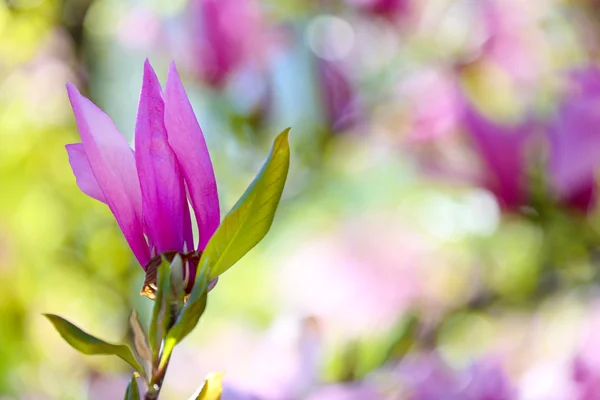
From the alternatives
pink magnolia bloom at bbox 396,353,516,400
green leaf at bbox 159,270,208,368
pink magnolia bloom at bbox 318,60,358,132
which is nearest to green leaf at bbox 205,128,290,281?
green leaf at bbox 159,270,208,368

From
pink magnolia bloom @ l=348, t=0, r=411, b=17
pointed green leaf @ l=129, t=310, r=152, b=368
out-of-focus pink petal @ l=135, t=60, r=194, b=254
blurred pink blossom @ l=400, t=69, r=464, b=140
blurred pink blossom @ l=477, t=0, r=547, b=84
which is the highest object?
pink magnolia bloom @ l=348, t=0, r=411, b=17

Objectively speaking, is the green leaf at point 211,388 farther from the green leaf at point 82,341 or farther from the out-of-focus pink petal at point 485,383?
the out-of-focus pink petal at point 485,383

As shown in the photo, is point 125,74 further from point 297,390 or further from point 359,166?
point 297,390

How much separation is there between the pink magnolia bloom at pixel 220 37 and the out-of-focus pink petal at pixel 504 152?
0.46 meters

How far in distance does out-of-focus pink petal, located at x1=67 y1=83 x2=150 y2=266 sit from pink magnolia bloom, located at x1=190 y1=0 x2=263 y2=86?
96 centimetres

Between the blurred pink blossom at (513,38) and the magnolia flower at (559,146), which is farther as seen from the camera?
the blurred pink blossom at (513,38)

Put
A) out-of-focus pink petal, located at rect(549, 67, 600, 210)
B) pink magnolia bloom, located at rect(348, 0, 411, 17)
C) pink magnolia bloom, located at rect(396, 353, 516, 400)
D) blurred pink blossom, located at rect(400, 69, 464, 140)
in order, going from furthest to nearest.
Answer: pink magnolia bloom, located at rect(348, 0, 411, 17)
blurred pink blossom, located at rect(400, 69, 464, 140)
out-of-focus pink petal, located at rect(549, 67, 600, 210)
pink magnolia bloom, located at rect(396, 353, 516, 400)

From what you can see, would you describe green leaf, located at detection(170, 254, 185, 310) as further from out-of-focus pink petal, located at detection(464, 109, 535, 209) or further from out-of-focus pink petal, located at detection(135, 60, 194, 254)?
out-of-focus pink petal, located at detection(464, 109, 535, 209)

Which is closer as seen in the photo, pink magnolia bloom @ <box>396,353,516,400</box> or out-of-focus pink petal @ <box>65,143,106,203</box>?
out-of-focus pink petal @ <box>65,143,106,203</box>

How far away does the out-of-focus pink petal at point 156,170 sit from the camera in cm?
40

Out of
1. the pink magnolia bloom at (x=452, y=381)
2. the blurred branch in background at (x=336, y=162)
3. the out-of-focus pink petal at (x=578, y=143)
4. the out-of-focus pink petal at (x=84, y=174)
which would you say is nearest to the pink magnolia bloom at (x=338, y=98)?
the blurred branch in background at (x=336, y=162)

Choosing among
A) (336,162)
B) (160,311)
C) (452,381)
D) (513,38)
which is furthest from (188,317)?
(513,38)

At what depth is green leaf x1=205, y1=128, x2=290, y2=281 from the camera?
1.22 ft

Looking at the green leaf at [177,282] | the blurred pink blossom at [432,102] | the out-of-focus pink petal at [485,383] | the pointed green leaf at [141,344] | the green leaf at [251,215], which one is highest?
the blurred pink blossom at [432,102]
